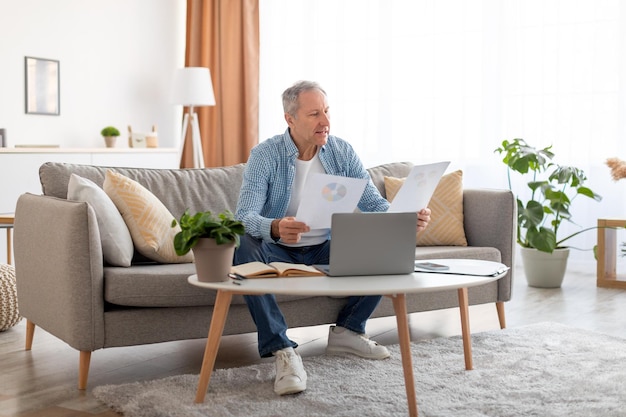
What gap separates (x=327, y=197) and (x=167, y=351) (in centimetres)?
116

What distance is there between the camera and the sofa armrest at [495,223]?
3561 millimetres

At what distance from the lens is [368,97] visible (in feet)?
19.5

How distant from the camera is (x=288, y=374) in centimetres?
255

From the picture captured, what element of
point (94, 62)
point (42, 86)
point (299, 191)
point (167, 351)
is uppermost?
point (94, 62)

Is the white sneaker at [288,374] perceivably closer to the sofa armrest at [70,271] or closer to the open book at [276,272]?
the open book at [276,272]

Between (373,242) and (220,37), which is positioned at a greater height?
(220,37)

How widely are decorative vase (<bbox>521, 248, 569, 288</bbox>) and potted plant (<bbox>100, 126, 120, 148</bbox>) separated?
2828 mm

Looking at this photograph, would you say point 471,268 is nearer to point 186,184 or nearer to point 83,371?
point 83,371

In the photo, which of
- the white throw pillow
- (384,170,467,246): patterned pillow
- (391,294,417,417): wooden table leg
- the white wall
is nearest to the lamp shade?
the white wall

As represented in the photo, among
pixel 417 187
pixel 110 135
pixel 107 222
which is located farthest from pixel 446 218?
pixel 110 135

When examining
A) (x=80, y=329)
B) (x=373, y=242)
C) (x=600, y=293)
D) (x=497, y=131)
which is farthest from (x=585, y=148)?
(x=80, y=329)

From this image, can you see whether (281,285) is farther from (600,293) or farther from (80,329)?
(600,293)

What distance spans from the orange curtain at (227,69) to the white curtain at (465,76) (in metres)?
0.13

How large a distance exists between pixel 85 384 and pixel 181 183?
40.9 inches
